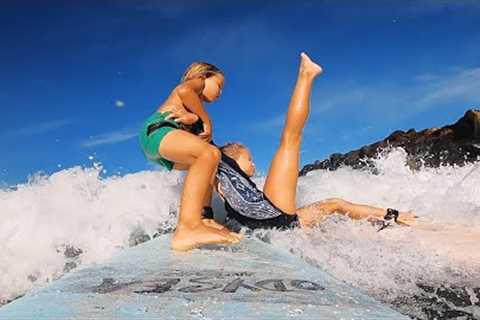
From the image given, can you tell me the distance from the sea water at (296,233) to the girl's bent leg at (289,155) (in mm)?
357

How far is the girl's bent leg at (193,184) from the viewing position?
3617 mm

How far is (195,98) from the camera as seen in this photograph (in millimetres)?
4430

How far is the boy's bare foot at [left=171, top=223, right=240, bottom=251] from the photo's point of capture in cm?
355

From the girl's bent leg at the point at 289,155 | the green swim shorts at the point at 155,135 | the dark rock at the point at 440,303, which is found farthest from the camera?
the girl's bent leg at the point at 289,155

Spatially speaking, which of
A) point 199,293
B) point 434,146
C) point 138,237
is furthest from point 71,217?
point 434,146

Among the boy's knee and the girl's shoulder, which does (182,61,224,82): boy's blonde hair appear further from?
the boy's knee

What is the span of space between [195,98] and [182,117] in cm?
20

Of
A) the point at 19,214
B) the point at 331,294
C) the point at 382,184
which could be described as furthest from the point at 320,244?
the point at 382,184

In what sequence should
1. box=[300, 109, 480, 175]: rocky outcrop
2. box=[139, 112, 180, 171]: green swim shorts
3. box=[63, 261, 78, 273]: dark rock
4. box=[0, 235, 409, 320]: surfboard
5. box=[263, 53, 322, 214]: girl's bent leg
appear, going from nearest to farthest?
box=[0, 235, 409, 320]: surfboard
box=[139, 112, 180, 171]: green swim shorts
box=[63, 261, 78, 273]: dark rock
box=[263, 53, 322, 214]: girl's bent leg
box=[300, 109, 480, 175]: rocky outcrop

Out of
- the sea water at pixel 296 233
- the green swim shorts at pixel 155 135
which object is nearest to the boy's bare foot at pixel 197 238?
the sea water at pixel 296 233

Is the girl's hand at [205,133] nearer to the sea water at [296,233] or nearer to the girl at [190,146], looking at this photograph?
the girl at [190,146]

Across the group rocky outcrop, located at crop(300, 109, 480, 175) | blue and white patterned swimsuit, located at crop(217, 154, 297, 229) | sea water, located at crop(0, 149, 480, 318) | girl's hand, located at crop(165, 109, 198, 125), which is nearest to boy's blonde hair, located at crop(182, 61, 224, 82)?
girl's hand, located at crop(165, 109, 198, 125)

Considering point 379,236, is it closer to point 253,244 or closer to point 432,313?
point 253,244

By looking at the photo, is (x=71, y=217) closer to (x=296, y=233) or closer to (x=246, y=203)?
(x=246, y=203)
